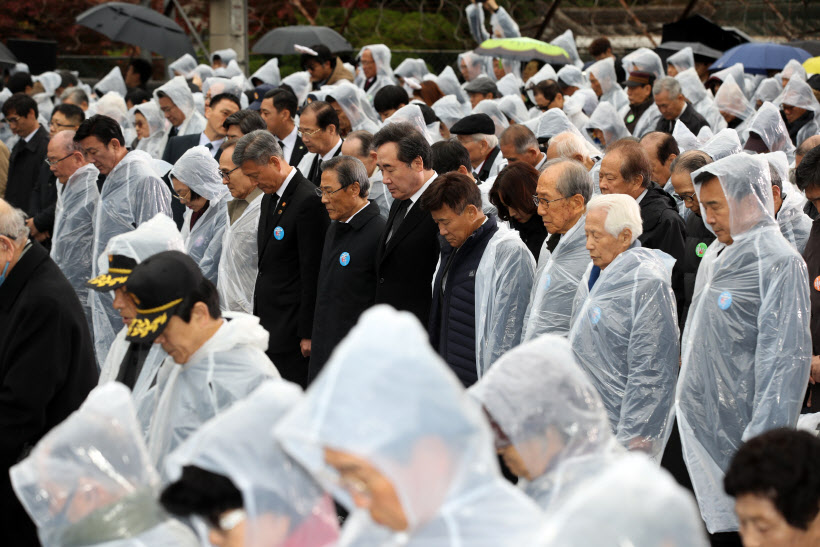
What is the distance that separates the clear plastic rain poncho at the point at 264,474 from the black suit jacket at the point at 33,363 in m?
1.57

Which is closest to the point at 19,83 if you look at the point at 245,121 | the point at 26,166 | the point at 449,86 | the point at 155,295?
the point at 26,166

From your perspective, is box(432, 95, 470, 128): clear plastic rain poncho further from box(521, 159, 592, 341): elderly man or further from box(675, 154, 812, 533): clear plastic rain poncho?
box(675, 154, 812, 533): clear plastic rain poncho

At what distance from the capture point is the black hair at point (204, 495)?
2311 millimetres

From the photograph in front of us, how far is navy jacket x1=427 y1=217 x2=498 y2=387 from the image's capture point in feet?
16.8

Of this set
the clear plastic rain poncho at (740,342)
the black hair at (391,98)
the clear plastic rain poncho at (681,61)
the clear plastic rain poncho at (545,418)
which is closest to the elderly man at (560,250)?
the clear plastic rain poncho at (740,342)

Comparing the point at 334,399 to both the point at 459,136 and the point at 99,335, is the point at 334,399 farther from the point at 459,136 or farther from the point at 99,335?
the point at 459,136

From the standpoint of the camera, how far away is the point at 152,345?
3.83 m

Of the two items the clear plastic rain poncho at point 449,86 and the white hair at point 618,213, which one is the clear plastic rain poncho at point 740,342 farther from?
the clear plastic rain poncho at point 449,86

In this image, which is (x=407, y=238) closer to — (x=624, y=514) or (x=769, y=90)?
(x=624, y=514)

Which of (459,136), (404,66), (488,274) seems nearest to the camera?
(488,274)

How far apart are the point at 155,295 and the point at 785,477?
6.06 feet

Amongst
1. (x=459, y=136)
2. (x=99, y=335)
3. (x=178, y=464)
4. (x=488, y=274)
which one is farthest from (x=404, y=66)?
(x=178, y=464)

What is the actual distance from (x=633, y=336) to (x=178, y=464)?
2.52 m

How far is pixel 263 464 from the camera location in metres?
2.27
